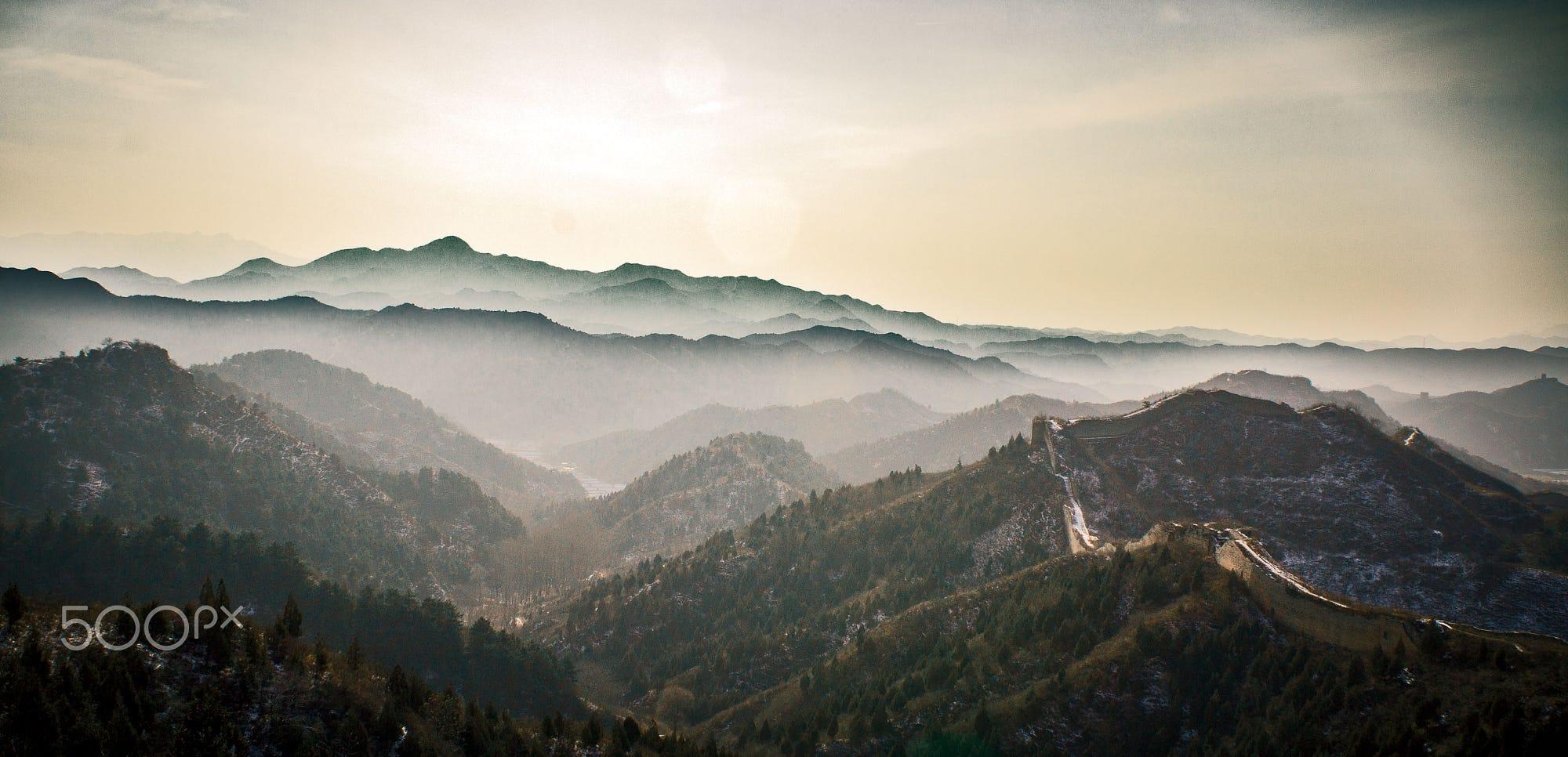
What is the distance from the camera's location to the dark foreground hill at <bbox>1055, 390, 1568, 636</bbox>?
284 ft

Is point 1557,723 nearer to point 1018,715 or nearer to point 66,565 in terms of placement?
point 1018,715

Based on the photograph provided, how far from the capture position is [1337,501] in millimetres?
101625

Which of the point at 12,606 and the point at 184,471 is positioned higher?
the point at 12,606

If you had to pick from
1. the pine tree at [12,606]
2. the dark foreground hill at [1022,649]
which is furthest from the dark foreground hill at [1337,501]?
the pine tree at [12,606]

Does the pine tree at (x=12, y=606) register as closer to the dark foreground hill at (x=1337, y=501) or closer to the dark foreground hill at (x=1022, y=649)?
the dark foreground hill at (x=1022, y=649)

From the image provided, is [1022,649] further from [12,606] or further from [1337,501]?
[12,606]

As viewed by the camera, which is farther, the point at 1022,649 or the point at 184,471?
the point at 184,471

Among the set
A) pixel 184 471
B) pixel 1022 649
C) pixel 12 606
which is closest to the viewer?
pixel 12 606

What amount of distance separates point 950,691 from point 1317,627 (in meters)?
35.0

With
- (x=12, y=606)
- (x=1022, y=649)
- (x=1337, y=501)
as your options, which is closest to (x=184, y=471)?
(x=12, y=606)

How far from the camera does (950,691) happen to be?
72562mm

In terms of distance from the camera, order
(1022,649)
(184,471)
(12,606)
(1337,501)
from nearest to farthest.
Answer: (12,606) → (1022,649) → (1337,501) → (184,471)

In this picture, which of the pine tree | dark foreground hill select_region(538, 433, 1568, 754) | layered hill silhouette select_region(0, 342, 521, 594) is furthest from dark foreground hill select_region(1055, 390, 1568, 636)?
layered hill silhouette select_region(0, 342, 521, 594)

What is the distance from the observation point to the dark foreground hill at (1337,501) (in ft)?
284
